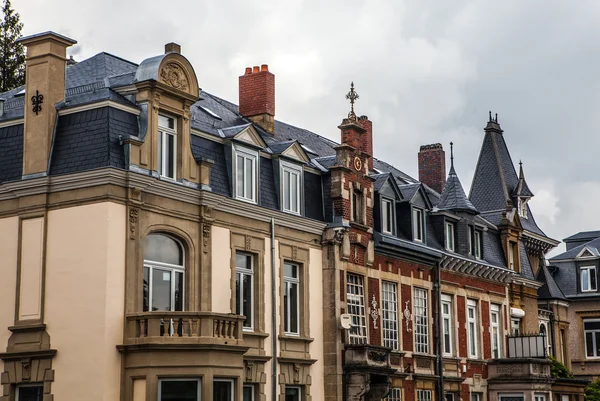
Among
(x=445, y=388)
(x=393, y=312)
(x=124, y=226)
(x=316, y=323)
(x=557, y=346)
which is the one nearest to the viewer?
(x=124, y=226)

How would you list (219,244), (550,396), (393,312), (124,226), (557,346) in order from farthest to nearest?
1. (557,346)
2. (550,396)
3. (393,312)
4. (219,244)
5. (124,226)

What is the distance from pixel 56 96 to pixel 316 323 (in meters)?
10.4

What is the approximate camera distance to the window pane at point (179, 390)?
23.9 meters

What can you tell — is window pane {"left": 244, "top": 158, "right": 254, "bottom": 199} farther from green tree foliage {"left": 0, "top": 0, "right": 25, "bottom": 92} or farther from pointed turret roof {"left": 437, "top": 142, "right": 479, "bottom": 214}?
green tree foliage {"left": 0, "top": 0, "right": 25, "bottom": 92}

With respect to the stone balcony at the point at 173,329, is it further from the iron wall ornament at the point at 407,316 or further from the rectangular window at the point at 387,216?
the iron wall ornament at the point at 407,316

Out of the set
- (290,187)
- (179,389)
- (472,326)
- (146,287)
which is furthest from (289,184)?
(472,326)

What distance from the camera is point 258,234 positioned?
28719 millimetres

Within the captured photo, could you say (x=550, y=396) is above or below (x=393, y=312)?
below

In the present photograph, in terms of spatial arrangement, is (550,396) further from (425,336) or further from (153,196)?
(153,196)

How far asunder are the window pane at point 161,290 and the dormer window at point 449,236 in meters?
16.1

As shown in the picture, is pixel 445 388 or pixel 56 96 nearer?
pixel 56 96

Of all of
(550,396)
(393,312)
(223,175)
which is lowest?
(550,396)

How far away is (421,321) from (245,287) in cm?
1001

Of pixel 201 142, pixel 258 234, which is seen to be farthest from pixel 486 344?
pixel 201 142
